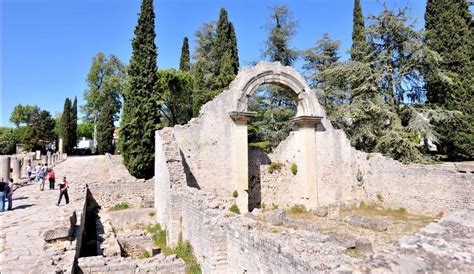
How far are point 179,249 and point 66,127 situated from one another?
4339 cm

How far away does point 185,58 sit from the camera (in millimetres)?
37500

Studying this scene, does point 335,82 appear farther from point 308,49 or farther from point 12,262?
point 12,262

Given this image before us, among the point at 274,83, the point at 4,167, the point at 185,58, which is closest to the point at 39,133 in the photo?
the point at 185,58

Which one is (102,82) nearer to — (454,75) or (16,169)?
(16,169)

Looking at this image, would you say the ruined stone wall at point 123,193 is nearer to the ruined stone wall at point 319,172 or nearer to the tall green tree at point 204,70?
the ruined stone wall at point 319,172

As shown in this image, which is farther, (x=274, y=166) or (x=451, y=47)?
(x=451, y=47)

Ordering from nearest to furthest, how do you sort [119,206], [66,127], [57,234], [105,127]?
[57,234], [119,206], [105,127], [66,127]

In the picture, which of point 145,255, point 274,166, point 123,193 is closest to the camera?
point 145,255

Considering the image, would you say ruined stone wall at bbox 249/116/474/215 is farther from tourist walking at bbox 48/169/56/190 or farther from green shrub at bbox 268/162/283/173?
tourist walking at bbox 48/169/56/190

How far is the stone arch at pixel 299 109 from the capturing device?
16484mm

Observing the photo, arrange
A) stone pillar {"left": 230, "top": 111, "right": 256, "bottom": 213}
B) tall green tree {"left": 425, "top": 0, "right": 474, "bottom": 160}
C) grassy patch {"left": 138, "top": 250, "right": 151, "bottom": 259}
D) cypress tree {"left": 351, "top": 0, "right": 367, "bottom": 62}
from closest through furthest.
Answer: grassy patch {"left": 138, "top": 250, "right": 151, "bottom": 259}
stone pillar {"left": 230, "top": 111, "right": 256, "bottom": 213}
tall green tree {"left": 425, "top": 0, "right": 474, "bottom": 160}
cypress tree {"left": 351, "top": 0, "right": 367, "bottom": 62}

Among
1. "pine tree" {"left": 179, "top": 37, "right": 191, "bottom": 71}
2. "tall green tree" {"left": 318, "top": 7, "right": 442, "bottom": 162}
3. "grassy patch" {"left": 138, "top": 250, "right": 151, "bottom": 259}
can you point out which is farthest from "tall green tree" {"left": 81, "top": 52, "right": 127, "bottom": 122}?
"grassy patch" {"left": 138, "top": 250, "right": 151, "bottom": 259}

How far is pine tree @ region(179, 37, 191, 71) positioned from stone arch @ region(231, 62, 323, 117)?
68.6 ft

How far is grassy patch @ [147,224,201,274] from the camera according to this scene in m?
9.10
